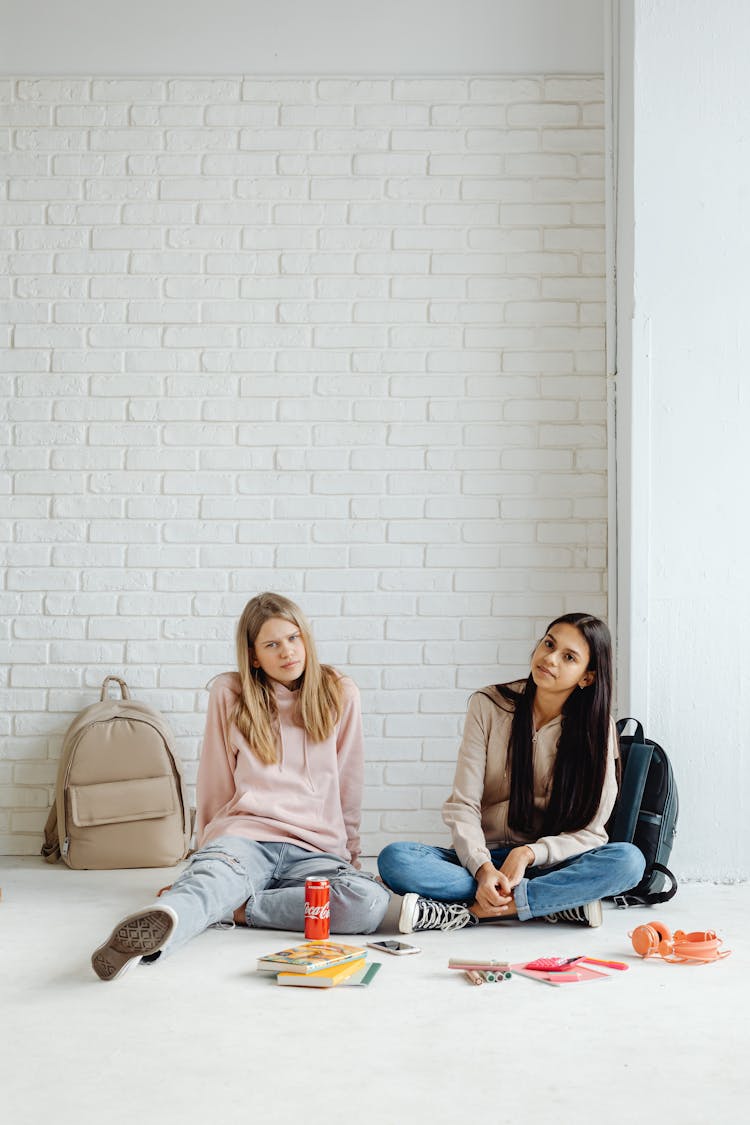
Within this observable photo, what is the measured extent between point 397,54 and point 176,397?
141 cm

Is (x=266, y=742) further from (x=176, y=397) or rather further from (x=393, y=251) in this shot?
(x=393, y=251)

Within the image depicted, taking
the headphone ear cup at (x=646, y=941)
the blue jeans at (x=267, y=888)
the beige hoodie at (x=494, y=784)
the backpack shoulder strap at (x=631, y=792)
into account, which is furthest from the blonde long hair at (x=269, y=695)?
the headphone ear cup at (x=646, y=941)

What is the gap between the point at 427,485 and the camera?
4066mm

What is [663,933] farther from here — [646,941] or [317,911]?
[317,911]

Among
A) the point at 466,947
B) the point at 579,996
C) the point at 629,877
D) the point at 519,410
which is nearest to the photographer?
the point at 579,996

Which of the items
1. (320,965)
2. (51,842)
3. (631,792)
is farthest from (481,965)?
(51,842)

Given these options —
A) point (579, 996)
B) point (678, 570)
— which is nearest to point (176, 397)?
point (678, 570)

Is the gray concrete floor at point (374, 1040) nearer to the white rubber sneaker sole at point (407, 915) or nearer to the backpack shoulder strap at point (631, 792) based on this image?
the white rubber sneaker sole at point (407, 915)

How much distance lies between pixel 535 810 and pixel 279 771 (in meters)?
0.70

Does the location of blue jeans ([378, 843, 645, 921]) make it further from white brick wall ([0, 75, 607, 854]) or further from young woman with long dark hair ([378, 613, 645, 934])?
white brick wall ([0, 75, 607, 854])

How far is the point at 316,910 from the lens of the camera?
8.94 feet

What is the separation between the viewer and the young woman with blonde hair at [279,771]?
300cm

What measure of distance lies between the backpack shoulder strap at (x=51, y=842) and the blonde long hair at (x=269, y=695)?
3.39ft

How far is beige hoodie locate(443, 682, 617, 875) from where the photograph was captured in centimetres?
308
